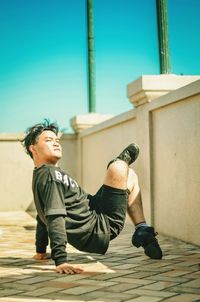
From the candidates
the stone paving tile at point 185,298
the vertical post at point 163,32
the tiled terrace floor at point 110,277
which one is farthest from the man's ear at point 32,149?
the vertical post at point 163,32

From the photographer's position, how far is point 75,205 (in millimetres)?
3816

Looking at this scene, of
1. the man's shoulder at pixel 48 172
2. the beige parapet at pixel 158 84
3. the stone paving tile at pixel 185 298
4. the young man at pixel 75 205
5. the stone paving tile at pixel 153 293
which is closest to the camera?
the stone paving tile at pixel 185 298

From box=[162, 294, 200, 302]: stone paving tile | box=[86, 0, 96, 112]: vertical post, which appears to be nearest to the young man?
box=[162, 294, 200, 302]: stone paving tile

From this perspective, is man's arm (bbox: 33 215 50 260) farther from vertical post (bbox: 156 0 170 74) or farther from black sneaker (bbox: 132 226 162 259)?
vertical post (bbox: 156 0 170 74)

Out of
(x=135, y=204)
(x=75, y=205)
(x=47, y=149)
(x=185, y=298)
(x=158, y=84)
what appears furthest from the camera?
(x=158, y=84)

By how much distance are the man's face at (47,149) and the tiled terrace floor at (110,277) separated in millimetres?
874

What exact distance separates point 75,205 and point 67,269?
1.65 ft

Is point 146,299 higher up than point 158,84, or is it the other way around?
point 158,84

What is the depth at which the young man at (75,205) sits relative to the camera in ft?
11.7

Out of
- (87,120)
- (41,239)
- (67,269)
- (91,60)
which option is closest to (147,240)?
(67,269)

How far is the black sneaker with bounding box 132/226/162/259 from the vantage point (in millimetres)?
4070

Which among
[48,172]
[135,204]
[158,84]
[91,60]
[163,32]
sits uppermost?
[91,60]

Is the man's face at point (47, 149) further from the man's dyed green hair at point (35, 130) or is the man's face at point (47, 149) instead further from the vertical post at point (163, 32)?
the vertical post at point (163, 32)

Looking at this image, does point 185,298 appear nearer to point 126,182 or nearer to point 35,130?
point 126,182
